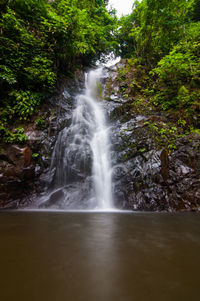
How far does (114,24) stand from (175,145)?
1052 centimetres

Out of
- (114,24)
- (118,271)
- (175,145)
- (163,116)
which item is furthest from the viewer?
(114,24)

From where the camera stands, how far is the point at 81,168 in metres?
4.68

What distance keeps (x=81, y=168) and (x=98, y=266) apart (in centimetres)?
371

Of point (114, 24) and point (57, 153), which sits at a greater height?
point (114, 24)

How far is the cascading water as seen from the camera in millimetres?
4129

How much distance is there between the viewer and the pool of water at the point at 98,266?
2.48ft

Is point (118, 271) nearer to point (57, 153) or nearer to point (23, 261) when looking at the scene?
point (23, 261)

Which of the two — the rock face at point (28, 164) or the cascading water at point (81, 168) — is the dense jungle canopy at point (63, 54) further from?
the cascading water at point (81, 168)

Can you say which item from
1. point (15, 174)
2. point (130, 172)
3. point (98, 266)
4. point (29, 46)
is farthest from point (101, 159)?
point (29, 46)

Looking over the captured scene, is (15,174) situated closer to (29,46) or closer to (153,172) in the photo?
(153,172)

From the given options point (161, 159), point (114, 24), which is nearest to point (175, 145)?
point (161, 159)

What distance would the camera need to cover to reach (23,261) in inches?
41.9

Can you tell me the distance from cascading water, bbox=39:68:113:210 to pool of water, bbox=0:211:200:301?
247cm

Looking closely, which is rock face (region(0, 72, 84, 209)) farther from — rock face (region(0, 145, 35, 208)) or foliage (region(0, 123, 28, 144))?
foliage (region(0, 123, 28, 144))
